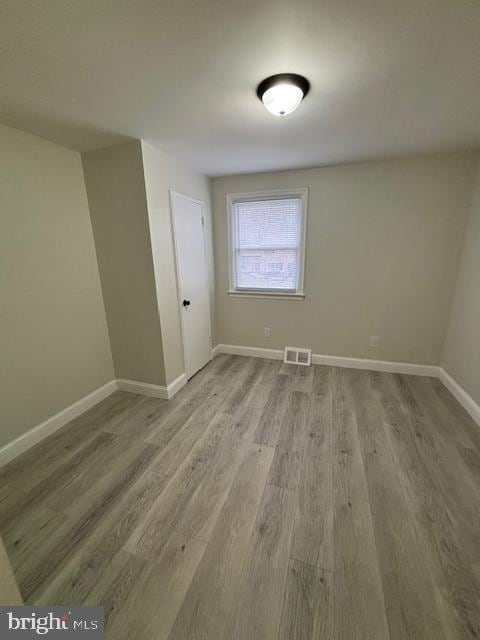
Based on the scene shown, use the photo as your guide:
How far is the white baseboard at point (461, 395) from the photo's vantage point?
2242 millimetres

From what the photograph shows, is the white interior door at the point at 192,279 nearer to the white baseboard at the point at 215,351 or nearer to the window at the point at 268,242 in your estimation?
the white baseboard at the point at 215,351

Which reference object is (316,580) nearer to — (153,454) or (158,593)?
→ (158,593)

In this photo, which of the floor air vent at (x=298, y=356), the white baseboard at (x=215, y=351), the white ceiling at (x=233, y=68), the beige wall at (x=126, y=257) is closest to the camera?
the white ceiling at (x=233, y=68)

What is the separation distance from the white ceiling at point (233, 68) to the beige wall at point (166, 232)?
0.82ft

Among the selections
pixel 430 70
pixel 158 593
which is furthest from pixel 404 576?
pixel 430 70

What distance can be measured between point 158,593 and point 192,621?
0.63 ft

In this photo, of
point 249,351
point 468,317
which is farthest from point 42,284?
point 468,317

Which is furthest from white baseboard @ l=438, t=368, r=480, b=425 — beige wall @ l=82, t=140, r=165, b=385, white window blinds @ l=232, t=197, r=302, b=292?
beige wall @ l=82, t=140, r=165, b=385

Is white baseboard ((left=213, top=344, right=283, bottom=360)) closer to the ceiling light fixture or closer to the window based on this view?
the window

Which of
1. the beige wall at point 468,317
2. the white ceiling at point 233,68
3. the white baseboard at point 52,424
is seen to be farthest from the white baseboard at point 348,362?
the white ceiling at point 233,68

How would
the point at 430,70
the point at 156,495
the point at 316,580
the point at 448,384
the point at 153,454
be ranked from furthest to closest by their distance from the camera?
the point at 448,384, the point at 153,454, the point at 156,495, the point at 430,70, the point at 316,580

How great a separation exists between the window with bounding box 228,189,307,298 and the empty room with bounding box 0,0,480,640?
3 centimetres

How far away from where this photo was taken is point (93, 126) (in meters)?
1.80

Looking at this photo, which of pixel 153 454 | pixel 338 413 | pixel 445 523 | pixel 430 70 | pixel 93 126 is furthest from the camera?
pixel 338 413
